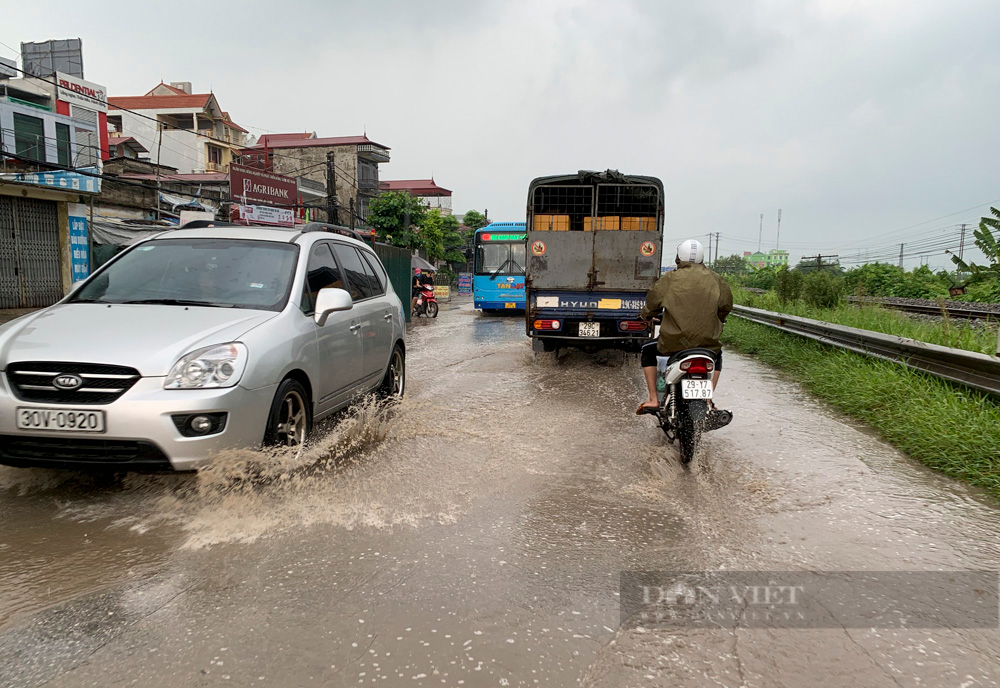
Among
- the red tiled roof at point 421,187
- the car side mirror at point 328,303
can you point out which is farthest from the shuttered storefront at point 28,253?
the red tiled roof at point 421,187

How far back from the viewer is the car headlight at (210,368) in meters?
3.76

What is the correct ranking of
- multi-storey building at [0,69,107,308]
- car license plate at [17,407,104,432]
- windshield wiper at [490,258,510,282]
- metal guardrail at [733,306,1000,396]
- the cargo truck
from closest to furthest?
car license plate at [17,407,104,432], metal guardrail at [733,306,1000,396], the cargo truck, multi-storey building at [0,69,107,308], windshield wiper at [490,258,510,282]

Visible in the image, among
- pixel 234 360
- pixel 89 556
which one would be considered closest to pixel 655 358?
pixel 234 360

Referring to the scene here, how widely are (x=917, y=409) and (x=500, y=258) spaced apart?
677 inches

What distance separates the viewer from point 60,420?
362 cm

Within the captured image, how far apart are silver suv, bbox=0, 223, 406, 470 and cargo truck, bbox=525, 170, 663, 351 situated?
493 cm

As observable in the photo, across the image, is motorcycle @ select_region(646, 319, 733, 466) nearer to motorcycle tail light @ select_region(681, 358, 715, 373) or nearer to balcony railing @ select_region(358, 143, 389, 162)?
motorcycle tail light @ select_region(681, 358, 715, 373)

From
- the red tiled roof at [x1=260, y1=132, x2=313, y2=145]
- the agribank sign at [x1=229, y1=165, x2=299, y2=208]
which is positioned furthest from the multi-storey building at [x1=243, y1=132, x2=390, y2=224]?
the agribank sign at [x1=229, y1=165, x2=299, y2=208]

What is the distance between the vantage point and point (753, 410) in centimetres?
733

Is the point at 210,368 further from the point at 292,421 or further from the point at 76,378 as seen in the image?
the point at 292,421

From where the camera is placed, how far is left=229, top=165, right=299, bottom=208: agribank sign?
26.8m

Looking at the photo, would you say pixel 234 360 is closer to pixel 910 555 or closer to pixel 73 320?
pixel 73 320

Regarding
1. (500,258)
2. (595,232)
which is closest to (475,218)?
(500,258)

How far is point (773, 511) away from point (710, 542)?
78 cm
